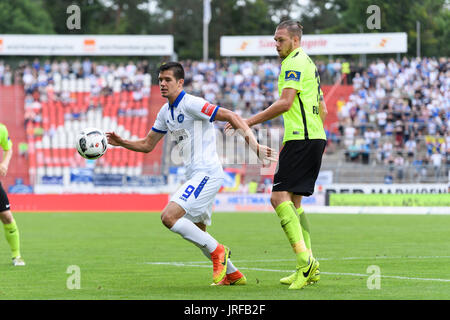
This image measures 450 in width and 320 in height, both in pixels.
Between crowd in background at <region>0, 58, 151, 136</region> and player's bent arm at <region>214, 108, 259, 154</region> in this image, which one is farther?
crowd in background at <region>0, 58, 151, 136</region>

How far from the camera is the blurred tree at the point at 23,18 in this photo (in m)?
67.4

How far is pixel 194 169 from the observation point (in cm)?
945

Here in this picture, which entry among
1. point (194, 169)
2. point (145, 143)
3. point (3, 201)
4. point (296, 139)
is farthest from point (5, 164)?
point (296, 139)

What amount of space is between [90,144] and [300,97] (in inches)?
97.6

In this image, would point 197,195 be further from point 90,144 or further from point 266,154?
point 90,144

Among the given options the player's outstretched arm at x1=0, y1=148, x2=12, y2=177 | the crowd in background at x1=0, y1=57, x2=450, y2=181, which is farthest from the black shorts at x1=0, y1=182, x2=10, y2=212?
the crowd in background at x1=0, y1=57, x2=450, y2=181

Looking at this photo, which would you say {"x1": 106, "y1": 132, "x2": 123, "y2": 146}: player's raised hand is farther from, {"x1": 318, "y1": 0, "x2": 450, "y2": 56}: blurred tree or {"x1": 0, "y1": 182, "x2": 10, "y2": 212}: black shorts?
{"x1": 318, "y1": 0, "x2": 450, "y2": 56}: blurred tree

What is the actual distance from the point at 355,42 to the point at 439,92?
30.8 ft

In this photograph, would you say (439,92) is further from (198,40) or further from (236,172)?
(198,40)

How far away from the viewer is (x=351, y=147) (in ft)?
116

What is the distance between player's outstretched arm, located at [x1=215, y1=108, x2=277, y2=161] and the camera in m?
8.38

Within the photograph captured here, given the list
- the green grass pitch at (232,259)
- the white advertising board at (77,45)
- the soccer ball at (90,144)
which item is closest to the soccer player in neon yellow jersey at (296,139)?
the green grass pitch at (232,259)

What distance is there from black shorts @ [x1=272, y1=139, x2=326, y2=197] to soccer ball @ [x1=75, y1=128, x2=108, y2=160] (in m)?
2.07
